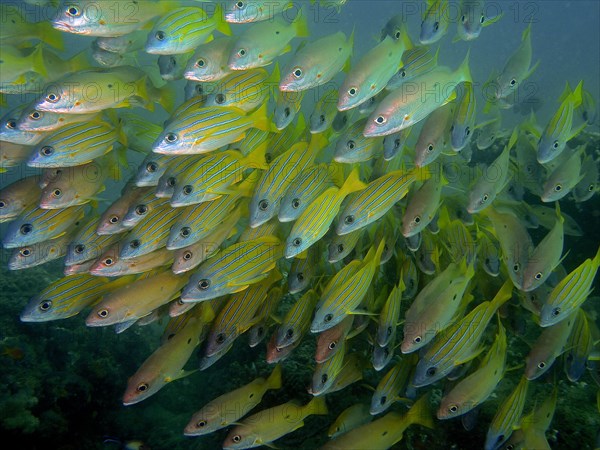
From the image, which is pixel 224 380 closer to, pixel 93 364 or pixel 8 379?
pixel 93 364

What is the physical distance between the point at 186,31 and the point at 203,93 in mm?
728

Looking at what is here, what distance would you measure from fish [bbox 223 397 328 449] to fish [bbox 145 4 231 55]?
3.57m

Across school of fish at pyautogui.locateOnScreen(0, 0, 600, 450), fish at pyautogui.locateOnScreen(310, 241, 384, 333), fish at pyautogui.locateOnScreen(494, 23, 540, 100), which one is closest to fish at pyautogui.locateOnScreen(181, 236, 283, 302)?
school of fish at pyautogui.locateOnScreen(0, 0, 600, 450)

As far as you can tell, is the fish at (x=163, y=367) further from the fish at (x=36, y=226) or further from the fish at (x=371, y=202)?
the fish at (x=371, y=202)

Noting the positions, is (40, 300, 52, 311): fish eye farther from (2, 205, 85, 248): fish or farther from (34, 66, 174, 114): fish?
(34, 66, 174, 114): fish

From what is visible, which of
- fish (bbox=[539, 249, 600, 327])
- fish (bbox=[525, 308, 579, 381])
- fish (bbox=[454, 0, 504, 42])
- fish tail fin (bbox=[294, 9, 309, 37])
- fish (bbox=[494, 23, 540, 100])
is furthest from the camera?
fish (bbox=[494, 23, 540, 100])

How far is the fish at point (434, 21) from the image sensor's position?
4.11m

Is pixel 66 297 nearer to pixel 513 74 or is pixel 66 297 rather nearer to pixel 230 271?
pixel 230 271

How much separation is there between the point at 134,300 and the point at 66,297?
786 millimetres

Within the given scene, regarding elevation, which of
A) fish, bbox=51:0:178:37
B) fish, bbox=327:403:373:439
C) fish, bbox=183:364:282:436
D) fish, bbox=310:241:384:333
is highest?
fish, bbox=51:0:178:37

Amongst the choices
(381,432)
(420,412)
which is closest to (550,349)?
(420,412)

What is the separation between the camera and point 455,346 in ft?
11.2

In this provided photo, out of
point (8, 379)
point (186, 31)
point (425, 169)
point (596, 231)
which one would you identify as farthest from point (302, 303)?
point (596, 231)

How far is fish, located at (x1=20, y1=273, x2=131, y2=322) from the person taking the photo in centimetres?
402
